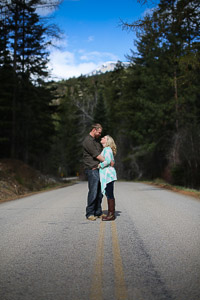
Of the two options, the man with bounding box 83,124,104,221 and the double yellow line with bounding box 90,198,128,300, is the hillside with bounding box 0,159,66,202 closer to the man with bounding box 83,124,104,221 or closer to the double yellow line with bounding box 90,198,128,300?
the man with bounding box 83,124,104,221

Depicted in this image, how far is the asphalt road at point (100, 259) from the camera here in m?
3.44

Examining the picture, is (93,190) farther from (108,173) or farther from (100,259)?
(100,259)

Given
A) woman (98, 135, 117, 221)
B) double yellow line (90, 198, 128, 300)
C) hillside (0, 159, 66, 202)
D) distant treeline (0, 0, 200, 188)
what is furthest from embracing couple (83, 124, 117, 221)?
hillside (0, 159, 66, 202)

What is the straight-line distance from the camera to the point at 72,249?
520cm

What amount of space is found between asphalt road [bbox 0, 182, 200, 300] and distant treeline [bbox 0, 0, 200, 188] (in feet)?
25.5

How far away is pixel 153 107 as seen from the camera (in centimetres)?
3025

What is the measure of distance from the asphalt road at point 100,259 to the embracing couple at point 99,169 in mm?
423

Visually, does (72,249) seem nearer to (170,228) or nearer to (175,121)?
(170,228)

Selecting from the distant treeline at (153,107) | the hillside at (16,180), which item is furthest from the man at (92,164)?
the hillside at (16,180)

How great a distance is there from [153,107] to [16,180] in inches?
611

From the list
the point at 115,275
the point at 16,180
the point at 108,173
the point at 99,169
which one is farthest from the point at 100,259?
the point at 16,180

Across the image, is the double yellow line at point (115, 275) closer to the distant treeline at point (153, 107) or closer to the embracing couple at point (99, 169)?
the embracing couple at point (99, 169)

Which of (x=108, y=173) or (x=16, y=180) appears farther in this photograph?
(x=16, y=180)

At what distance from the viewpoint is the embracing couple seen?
25.5ft
